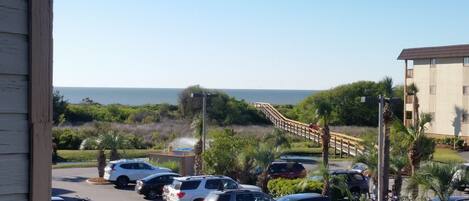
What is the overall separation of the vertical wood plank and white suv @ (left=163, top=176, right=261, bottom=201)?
2031cm

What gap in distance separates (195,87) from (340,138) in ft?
100

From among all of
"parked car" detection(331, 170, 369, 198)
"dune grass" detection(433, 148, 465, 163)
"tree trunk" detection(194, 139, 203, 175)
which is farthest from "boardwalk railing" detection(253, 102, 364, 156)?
"tree trunk" detection(194, 139, 203, 175)

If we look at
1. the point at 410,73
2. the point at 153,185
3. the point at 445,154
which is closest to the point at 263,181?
the point at 153,185

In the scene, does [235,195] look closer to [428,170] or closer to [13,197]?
[428,170]

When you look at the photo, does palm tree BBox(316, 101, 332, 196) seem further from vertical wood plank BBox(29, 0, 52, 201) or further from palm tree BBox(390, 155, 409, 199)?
vertical wood plank BBox(29, 0, 52, 201)

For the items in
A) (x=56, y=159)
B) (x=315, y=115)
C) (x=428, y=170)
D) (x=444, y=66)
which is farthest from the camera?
(x=444, y=66)

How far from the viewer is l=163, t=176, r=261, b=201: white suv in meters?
23.9

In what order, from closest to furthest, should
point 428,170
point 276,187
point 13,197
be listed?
point 13,197, point 428,170, point 276,187

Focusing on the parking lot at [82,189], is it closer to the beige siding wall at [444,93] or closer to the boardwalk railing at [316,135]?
the boardwalk railing at [316,135]

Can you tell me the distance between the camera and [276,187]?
26.4 m

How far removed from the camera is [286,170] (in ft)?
105

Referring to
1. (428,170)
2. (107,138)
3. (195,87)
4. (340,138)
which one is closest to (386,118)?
(428,170)

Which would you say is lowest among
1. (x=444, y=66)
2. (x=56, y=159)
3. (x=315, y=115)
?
(x=56, y=159)

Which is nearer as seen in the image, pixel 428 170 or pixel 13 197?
pixel 13 197
